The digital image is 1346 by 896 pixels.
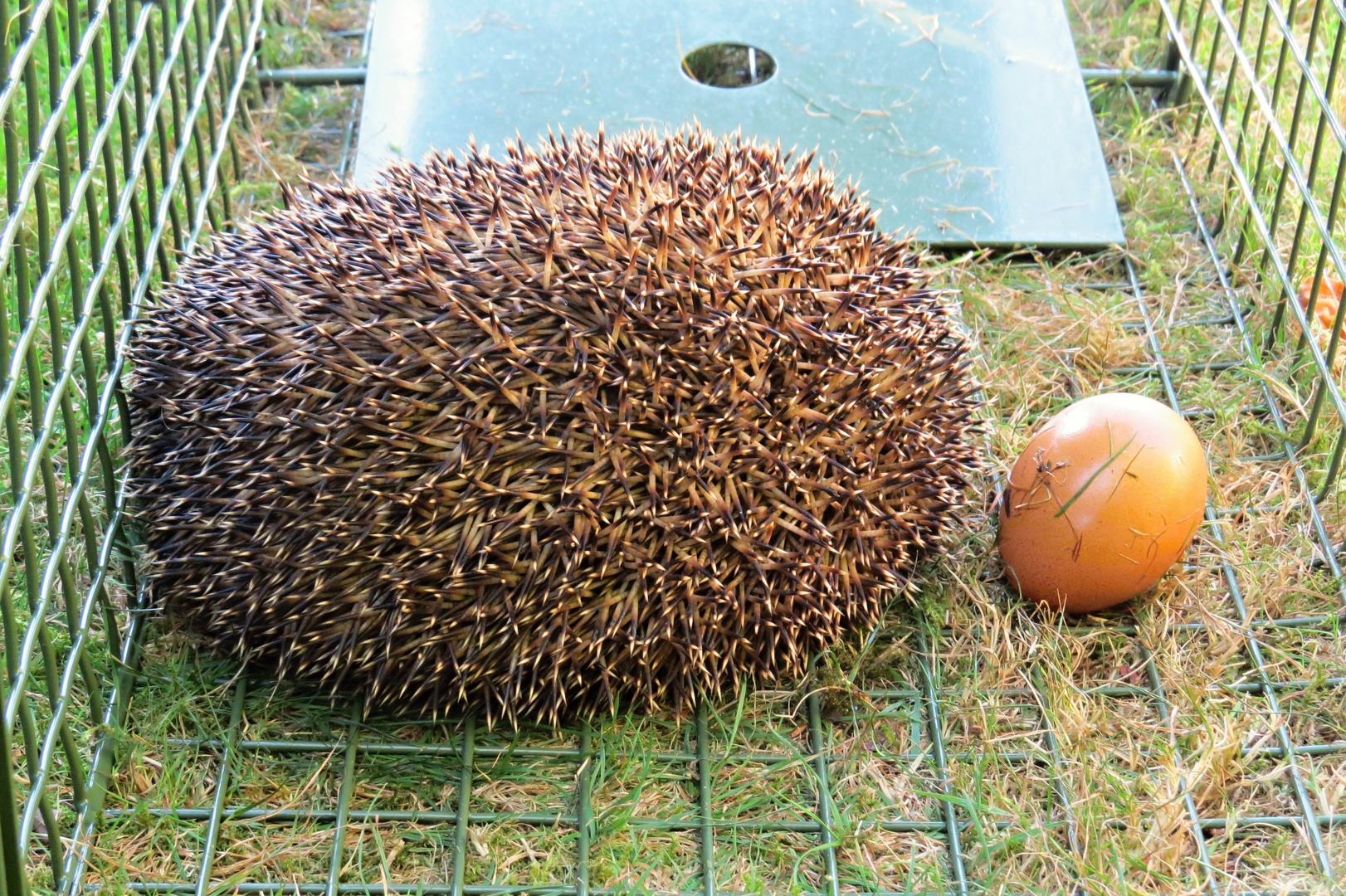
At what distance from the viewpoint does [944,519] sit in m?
3.83

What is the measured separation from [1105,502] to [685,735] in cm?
130

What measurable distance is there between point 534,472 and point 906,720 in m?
1.29

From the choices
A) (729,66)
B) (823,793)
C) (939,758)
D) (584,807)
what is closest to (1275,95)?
(729,66)

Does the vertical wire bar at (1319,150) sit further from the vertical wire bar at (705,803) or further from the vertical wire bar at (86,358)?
the vertical wire bar at (86,358)

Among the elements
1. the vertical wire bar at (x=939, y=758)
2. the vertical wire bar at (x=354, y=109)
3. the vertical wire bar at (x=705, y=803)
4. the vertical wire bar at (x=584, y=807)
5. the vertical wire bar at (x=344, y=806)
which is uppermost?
the vertical wire bar at (x=354, y=109)

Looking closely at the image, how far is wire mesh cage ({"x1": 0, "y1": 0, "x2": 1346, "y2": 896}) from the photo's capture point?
3.25m

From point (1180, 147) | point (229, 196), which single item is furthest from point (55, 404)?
point (1180, 147)

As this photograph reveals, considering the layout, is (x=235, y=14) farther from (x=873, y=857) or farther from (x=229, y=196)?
(x=873, y=857)

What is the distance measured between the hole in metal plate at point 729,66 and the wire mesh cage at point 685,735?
2.44 m

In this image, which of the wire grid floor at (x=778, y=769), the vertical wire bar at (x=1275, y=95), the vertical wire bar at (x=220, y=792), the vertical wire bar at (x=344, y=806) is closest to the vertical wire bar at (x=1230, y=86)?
the vertical wire bar at (x=1275, y=95)

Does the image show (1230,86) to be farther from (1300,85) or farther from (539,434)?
(539,434)

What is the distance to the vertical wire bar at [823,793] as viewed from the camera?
3.31 meters

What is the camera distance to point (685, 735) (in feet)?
12.0

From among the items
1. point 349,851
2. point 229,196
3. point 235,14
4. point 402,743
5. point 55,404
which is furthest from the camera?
point 235,14
